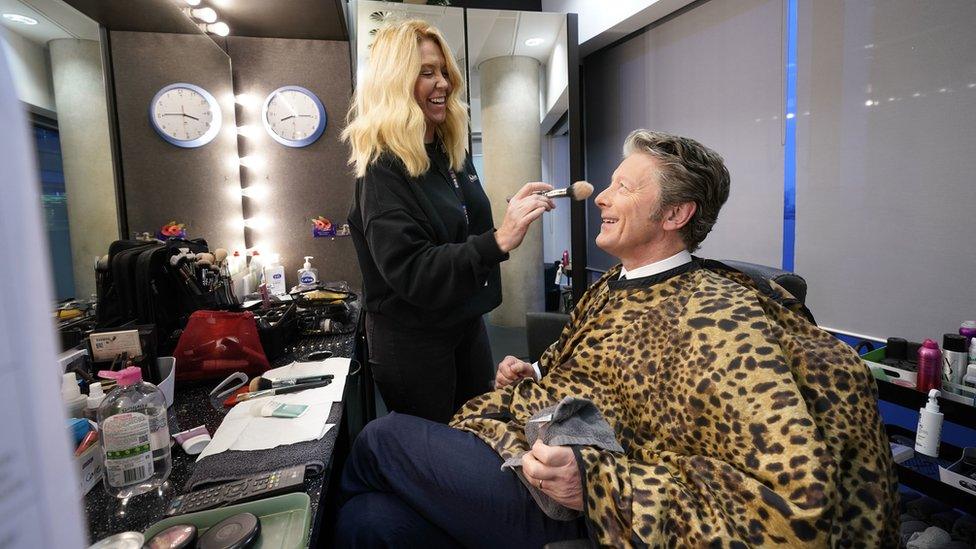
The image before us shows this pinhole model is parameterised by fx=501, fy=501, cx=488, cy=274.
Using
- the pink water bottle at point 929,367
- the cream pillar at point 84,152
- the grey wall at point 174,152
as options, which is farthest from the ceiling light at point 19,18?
the pink water bottle at point 929,367

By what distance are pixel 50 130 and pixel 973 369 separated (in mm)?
2690

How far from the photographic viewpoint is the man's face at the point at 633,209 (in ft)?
4.42

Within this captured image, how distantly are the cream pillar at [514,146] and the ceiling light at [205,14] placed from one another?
1.76m

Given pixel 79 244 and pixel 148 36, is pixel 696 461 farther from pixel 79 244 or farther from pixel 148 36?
pixel 148 36

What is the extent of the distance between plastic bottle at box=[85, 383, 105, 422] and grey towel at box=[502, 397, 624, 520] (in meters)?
0.89

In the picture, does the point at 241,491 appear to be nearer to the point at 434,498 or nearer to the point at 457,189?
the point at 434,498

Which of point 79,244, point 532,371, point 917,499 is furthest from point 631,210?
point 79,244

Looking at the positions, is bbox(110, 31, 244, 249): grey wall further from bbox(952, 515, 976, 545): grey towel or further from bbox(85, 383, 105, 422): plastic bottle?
bbox(952, 515, 976, 545): grey towel

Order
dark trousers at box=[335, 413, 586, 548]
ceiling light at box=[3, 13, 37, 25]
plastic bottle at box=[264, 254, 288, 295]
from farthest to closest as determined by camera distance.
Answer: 1. plastic bottle at box=[264, 254, 288, 295]
2. ceiling light at box=[3, 13, 37, 25]
3. dark trousers at box=[335, 413, 586, 548]

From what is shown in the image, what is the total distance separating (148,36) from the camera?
7.58ft

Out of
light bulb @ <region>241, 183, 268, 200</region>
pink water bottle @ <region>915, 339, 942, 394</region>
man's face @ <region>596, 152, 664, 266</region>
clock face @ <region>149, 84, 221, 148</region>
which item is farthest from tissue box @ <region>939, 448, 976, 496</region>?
light bulb @ <region>241, 183, 268, 200</region>

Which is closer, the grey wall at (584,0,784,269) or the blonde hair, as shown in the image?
the blonde hair

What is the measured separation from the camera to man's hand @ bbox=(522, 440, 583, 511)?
953mm

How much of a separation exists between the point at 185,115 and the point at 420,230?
6.83ft
